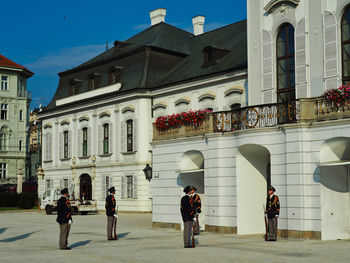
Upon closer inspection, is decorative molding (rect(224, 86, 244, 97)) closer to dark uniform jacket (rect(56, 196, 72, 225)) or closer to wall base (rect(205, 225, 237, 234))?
wall base (rect(205, 225, 237, 234))

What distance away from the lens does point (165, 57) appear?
39.6 meters

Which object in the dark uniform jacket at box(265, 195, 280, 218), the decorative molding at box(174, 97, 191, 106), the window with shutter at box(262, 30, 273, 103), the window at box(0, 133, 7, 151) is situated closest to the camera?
the dark uniform jacket at box(265, 195, 280, 218)

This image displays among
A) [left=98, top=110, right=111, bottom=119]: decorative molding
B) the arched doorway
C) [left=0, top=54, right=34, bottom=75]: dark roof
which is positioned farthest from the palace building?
[left=0, top=54, right=34, bottom=75]: dark roof

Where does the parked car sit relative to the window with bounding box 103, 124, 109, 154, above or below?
below

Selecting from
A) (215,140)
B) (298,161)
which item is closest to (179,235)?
(215,140)

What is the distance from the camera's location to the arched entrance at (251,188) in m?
19.9

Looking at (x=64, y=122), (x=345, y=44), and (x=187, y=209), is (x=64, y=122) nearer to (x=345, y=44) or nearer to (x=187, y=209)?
(x=345, y=44)

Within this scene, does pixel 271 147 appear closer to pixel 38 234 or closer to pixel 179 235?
pixel 179 235

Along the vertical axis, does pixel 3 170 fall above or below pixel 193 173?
above

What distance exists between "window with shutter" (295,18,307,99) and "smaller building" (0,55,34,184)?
55.0 meters

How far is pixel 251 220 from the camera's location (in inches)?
792

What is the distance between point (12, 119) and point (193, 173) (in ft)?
176

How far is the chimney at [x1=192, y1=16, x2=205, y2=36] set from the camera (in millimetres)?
44219

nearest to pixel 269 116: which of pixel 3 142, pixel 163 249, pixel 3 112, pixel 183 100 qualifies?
pixel 163 249
